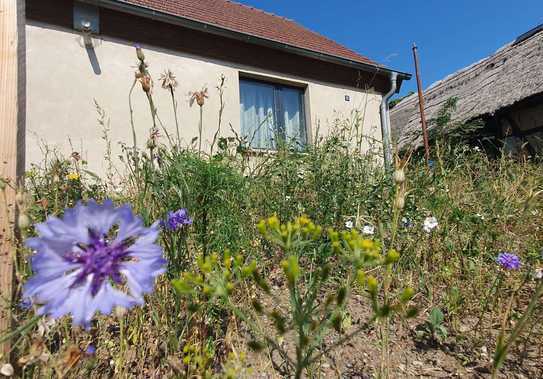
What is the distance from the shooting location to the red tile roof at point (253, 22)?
7.32m

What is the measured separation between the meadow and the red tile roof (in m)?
5.59

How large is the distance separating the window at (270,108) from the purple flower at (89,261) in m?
6.49

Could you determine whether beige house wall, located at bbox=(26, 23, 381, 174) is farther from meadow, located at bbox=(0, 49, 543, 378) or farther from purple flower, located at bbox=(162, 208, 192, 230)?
purple flower, located at bbox=(162, 208, 192, 230)

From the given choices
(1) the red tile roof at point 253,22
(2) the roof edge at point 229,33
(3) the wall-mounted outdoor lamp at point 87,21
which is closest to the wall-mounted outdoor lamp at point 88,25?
(3) the wall-mounted outdoor lamp at point 87,21

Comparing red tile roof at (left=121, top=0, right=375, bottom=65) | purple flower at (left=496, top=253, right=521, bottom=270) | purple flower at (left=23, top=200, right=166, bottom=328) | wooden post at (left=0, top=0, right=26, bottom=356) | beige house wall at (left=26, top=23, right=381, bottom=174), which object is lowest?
purple flower at (left=496, top=253, right=521, bottom=270)

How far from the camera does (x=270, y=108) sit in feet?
24.9

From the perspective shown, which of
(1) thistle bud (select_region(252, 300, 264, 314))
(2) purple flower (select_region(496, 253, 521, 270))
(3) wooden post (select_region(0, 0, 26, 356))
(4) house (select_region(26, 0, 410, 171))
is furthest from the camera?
(4) house (select_region(26, 0, 410, 171))

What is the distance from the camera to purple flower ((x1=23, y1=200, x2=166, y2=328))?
1.97 feet

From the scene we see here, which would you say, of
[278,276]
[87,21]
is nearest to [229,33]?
[87,21]

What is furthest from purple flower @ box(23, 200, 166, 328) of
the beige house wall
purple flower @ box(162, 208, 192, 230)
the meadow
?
the beige house wall

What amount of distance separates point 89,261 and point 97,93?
5.80 meters

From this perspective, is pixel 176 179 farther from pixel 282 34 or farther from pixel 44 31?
pixel 282 34

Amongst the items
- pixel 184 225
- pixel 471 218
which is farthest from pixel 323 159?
pixel 184 225

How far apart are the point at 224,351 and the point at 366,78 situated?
8.18m
